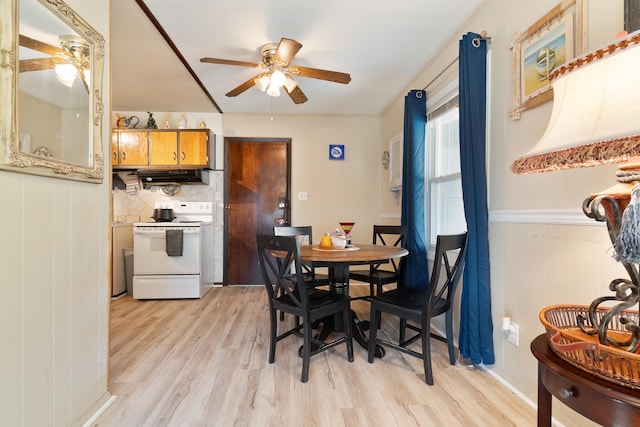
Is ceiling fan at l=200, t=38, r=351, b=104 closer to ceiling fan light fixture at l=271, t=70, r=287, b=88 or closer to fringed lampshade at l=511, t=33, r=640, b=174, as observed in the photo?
ceiling fan light fixture at l=271, t=70, r=287, b=88

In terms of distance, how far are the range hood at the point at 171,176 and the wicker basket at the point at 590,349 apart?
12.7ft

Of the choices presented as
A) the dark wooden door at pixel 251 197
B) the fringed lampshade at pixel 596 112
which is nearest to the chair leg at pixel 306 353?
the fringed lampshade at pixel 596 112

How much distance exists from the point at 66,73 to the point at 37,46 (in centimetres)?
16

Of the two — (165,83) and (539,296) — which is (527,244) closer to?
(539,296)

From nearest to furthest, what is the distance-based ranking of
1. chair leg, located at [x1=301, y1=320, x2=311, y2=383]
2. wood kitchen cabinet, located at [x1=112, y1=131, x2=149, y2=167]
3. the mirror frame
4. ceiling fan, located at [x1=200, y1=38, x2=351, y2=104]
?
1. the mirror frame
2. chair leg, located at [x1=301, y1=320, x2=311, y2=383]
3. ceiling fan, located at [x1=200, y1=38, x2=351, y2=104]
4. wood kitchen cabinet, located at [x1=112, y1=131, x2=149, y2=167]

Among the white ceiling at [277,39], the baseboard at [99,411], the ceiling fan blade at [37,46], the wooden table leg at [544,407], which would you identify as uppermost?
the white ceiling at [277,39]

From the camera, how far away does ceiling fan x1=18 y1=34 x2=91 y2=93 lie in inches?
43.8

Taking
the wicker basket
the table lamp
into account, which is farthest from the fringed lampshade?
the wicker basket

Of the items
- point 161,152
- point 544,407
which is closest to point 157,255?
point 161,152

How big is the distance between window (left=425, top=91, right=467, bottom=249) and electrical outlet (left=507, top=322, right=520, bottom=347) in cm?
89

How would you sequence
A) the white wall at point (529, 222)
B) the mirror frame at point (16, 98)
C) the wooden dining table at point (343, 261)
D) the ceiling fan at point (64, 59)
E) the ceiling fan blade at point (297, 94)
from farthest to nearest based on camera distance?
the ceiling fan blade at point (297, 94) < the wooden dining table at point (343, 261) < the white wall at point (529, 222) < the ceiling fan at point (64, 59) < the mirror frame at point (16, 98)

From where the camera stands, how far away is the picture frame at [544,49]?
1.33m

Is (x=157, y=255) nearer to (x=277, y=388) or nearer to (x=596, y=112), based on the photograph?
(x=277, y=388)

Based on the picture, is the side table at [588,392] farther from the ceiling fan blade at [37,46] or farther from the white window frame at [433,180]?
the ceiling fan blade at [37,46]
